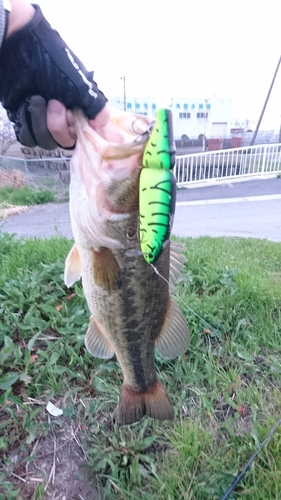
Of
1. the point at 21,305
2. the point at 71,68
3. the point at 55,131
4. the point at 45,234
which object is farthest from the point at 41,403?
the point at 45,234

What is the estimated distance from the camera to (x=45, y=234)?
671cm

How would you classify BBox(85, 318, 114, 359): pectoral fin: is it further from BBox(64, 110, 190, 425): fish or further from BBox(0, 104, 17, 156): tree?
BBox(0, 104, 17, 156): tree

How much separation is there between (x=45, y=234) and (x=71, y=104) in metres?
5.83

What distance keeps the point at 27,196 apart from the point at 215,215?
4.88m

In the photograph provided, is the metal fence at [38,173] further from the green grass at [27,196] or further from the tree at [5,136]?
the tree at [5,136]

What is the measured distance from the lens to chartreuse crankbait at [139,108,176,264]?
89 centimetres

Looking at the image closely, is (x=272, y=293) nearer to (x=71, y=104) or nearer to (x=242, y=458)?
(x=242, y=458)

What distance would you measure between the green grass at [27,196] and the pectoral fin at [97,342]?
344 inches

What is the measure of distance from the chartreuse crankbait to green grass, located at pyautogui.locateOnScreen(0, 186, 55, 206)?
936 cm

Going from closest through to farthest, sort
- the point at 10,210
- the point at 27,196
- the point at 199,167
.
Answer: the point at 10,210 → the point at 27,196 → the point at 199,167

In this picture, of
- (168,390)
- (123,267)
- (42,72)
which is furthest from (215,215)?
(42,72)

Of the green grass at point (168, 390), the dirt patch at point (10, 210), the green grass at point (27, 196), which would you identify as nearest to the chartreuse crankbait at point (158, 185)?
the green grass at point (168, 390)

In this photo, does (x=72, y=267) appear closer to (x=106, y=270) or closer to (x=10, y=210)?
(x=106, y=270)

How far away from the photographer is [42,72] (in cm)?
106
